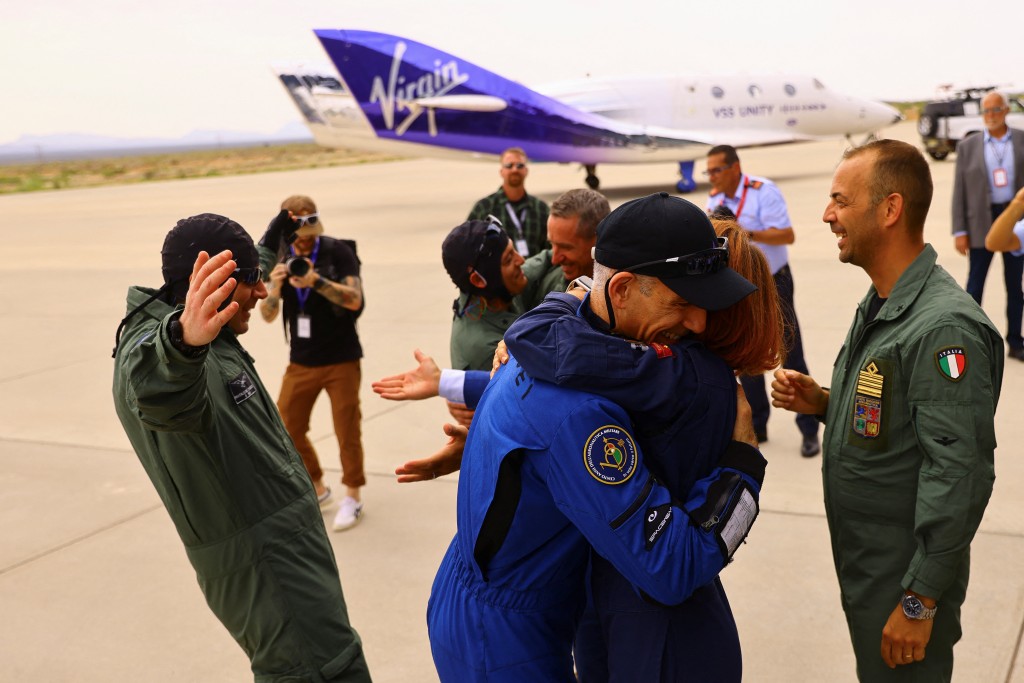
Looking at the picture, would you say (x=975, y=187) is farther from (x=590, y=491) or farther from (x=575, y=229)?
(x=590, y=491)

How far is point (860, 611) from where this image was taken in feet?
7.93

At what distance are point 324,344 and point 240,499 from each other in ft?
8.35

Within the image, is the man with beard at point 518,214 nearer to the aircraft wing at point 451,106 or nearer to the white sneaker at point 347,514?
the white sneaker at point 347,514

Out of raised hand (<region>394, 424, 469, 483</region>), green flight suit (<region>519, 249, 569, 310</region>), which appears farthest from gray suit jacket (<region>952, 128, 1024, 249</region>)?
raised hand (<region>394, 424, 469, 483</region>)

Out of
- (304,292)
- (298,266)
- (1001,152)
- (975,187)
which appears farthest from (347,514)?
(1001,152)

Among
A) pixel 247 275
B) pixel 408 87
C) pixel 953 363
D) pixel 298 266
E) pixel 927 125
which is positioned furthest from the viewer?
pixel 927 125

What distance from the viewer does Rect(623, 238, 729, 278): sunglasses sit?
161 centimetres

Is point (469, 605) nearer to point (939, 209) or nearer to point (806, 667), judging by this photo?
point (806, 667)

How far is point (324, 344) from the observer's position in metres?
5.02

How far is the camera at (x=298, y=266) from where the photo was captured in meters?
4.70

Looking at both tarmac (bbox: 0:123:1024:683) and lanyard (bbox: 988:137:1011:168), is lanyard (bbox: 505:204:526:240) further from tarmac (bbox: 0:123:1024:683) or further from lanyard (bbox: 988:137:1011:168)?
lanyard (bbox: 988:137:1011:168)

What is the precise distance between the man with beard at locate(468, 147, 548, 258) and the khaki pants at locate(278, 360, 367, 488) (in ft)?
4.21

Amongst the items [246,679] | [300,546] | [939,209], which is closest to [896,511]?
[300,546]

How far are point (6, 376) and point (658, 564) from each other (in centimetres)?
857
